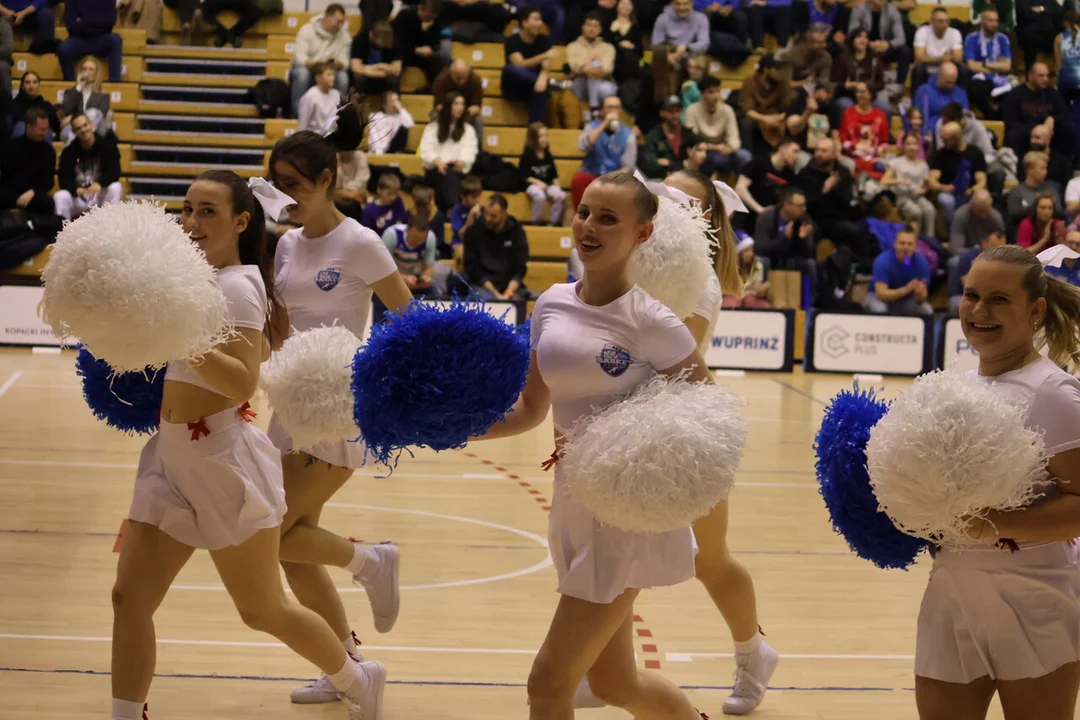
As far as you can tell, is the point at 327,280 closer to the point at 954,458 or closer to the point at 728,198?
the point at 728,198

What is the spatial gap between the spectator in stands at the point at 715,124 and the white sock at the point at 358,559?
957 cm

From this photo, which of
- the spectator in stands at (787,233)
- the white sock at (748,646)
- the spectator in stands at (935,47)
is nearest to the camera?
the white sock at (748,646)

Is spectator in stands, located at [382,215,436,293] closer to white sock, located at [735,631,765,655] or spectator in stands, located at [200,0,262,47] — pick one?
spectator in stands, located at [200,0,262,47]

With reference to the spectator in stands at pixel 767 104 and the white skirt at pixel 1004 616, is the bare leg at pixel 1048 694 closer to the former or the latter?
the white skirt at pixel 1004 616

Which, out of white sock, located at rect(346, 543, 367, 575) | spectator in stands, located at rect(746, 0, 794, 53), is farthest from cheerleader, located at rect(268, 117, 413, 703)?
spectator in stands, located at rect(746, 0, 794, 53)

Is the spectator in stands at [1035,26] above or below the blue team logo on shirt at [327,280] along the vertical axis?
below

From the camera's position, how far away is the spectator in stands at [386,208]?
1162 cm

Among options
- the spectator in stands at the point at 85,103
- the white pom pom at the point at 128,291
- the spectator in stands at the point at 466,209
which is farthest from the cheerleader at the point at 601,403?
the spectator in stands at the point at 85,103

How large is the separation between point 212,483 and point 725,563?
4.79 feet

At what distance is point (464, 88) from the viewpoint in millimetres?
13172

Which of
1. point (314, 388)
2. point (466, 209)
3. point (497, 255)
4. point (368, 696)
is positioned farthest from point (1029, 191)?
point (314, 388)

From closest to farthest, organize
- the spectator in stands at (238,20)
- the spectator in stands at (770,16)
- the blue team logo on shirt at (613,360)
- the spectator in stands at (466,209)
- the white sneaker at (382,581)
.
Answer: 1. the blue team logo on shirt at (613,360)
2. the white sneaker at (382,581)
3. the spectator in stands at (466,209)
4. the spectator in stands at (770,16)
5. the spectator in stands at (238,20)

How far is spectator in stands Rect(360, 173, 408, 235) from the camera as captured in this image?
1162 cm

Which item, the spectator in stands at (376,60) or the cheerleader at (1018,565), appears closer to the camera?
the cheerleader at (1018,565)
